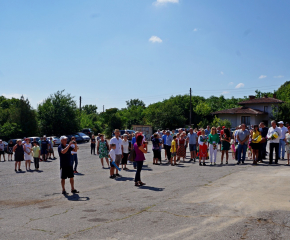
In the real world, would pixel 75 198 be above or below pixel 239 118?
below

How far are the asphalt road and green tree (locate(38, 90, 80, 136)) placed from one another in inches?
1533

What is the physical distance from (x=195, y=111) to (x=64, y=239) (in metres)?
69.5

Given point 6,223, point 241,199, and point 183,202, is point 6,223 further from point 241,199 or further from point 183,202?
point 241,199

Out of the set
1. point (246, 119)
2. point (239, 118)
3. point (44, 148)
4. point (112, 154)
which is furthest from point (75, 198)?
point (239, 118)

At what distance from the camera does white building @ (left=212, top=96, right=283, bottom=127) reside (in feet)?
203

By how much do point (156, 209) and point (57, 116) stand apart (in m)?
44.7

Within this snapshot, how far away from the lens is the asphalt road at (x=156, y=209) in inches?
227

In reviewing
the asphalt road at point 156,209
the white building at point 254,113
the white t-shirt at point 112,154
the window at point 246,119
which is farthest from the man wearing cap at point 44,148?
the window at point 246,119

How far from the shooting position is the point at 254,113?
198 ft

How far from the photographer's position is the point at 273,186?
930cm

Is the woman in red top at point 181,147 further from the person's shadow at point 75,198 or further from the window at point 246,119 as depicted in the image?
the window at point 246,119

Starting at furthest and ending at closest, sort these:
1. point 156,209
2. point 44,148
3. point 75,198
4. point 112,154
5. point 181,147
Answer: point 44,148 → point 181,147 → point 112,154 → point 75,198 → point 156,209

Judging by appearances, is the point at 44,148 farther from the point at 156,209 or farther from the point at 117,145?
the point at 156,209

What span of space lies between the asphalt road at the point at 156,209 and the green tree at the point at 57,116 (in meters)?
38.9
